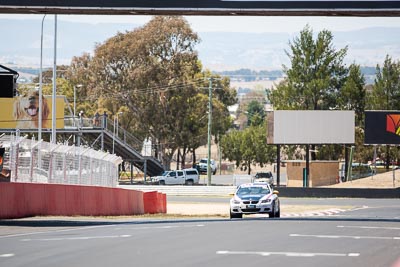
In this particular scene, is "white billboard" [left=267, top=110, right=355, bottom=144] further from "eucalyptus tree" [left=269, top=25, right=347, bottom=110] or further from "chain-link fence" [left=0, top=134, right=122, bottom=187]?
"chain-link fence" [left=0, top=134, right=122, bottom=187]

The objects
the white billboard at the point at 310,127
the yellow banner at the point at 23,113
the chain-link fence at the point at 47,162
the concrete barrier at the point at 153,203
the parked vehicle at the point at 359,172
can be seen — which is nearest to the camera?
the chain-link fence at the point at 47,162

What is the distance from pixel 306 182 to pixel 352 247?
68407mm

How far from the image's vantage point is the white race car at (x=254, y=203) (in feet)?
127

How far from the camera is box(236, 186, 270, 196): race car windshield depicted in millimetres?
39562

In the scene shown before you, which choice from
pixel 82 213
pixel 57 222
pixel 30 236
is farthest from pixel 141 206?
pixel 30 236

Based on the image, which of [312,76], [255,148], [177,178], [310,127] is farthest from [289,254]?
[255,148]

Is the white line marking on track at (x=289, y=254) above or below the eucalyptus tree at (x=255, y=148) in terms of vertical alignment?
below

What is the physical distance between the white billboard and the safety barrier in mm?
43878

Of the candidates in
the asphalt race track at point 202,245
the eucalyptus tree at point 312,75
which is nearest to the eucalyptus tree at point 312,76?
the eucalyptus tree at point 312,75

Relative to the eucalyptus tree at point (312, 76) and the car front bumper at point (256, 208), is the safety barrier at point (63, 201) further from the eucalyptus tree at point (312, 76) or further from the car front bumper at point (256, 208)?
the eucalyptus tree at point (312, 76)

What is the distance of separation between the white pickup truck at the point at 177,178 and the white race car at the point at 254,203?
57.7 m

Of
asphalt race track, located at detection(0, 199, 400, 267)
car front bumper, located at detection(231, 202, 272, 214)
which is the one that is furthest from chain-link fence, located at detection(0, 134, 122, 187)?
car front bumper, located at detection(231, 202, 272, 214)

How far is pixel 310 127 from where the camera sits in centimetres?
8581

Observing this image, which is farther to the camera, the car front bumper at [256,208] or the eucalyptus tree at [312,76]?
the eucalyptus tree at [312,76]
